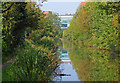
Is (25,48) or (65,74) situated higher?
(25,48)

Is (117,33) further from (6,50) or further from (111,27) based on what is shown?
(6,50)

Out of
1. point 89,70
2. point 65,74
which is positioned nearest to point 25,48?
point 65,74

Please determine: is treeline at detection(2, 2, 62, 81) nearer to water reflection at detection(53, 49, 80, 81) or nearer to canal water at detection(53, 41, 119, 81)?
water reflection at detection(53, 49, 80, 81)

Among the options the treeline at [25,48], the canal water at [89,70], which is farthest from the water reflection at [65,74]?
the treeline at [25,48]

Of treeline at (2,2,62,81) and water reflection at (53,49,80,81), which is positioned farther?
water reflection at (53,49,80,81)

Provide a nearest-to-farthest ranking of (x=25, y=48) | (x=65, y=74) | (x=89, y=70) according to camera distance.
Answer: (x=65, y=74) < (x=89, y=70) < (x=25, y=48)

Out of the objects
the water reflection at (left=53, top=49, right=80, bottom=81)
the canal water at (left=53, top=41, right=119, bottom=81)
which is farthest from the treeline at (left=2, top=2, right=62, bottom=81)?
the canal water at (left=53, top=41, right=119, bottom=81)

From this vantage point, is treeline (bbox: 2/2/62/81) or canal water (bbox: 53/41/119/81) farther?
canal water (bbox: 53/41/119/81)

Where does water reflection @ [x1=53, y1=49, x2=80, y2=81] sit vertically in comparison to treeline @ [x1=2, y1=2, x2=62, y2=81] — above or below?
below

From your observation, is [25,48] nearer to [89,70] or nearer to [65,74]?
[65,74]

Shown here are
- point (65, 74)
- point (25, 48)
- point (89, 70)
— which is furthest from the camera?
point (25, 48)

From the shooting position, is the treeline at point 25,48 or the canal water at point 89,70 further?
the canal water at point 89,70

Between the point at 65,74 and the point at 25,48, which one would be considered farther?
the point at 25,48

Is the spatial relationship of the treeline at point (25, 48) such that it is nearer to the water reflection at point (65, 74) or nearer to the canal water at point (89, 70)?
the water reflection at point (65, 74)
